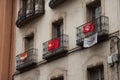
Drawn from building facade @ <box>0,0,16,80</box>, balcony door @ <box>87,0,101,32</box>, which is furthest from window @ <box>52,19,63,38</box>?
building facade @ <box>0,0,16,80</box>

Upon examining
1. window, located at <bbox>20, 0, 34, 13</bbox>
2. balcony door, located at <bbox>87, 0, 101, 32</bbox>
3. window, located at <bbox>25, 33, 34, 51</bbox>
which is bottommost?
window, located at <bbox>25, 33, 34, 51</bbox>

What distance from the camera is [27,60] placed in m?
31.1

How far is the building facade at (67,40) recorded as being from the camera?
25047 mm

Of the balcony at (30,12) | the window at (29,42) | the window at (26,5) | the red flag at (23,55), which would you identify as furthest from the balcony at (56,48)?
the window at (26,5)

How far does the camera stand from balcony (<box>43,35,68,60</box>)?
28.0 metres

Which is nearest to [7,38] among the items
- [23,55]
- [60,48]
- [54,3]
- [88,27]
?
[23,55]

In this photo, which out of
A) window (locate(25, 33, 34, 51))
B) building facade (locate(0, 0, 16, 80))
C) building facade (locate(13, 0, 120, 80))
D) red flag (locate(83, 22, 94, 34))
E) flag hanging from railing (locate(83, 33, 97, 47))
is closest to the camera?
building facade (locate(13, 0, 120, 80))

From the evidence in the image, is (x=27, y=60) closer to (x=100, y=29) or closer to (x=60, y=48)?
(x=60, y=48)

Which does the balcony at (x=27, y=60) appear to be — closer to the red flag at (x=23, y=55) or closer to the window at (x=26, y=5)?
the red flag at (x=23, y=55)

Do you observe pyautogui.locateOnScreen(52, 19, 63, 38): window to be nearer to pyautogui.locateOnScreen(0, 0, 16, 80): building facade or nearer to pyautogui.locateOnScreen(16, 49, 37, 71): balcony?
pyautogui.locateOnScreen(16, 49, 37, 71): balcony

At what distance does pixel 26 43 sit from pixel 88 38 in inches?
342

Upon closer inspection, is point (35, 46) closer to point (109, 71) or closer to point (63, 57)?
point (63, 57)

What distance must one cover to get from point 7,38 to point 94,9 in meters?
10.3

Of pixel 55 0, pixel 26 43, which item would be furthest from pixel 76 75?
pixel 26 43
